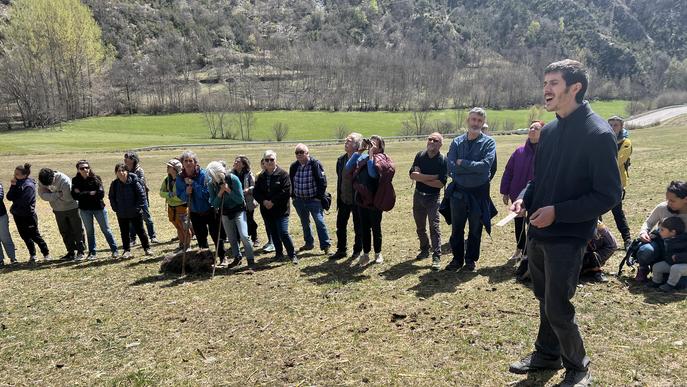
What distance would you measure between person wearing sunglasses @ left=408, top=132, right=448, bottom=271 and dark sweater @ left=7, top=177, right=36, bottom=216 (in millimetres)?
8714

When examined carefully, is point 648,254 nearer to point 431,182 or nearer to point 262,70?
point 431,182

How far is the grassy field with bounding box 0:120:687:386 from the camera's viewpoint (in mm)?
4504

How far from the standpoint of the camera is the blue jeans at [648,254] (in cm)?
605

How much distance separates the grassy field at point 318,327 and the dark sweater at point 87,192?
74.0 inches

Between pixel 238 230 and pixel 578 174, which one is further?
pixel 238 230

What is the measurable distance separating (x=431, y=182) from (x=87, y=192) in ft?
25.2

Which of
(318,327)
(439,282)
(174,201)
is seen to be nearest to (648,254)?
(439,282)

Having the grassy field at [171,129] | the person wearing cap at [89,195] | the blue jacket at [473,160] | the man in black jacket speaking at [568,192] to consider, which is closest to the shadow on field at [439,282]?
the blue jacket at [473,160]

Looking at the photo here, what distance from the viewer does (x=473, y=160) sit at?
7.05 meters

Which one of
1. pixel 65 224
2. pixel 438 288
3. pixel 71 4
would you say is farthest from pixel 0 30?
pixel 438 288

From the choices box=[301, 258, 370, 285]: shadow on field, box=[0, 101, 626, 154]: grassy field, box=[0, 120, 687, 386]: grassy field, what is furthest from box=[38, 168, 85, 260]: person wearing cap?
box=[0, 101, 626, 154]: grassy field

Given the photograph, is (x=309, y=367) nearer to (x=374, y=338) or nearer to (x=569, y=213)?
(x=374, y=338)

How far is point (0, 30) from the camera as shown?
417ft

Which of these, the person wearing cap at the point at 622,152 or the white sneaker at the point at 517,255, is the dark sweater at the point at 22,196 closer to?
the white sneaker at the point at 517,255
